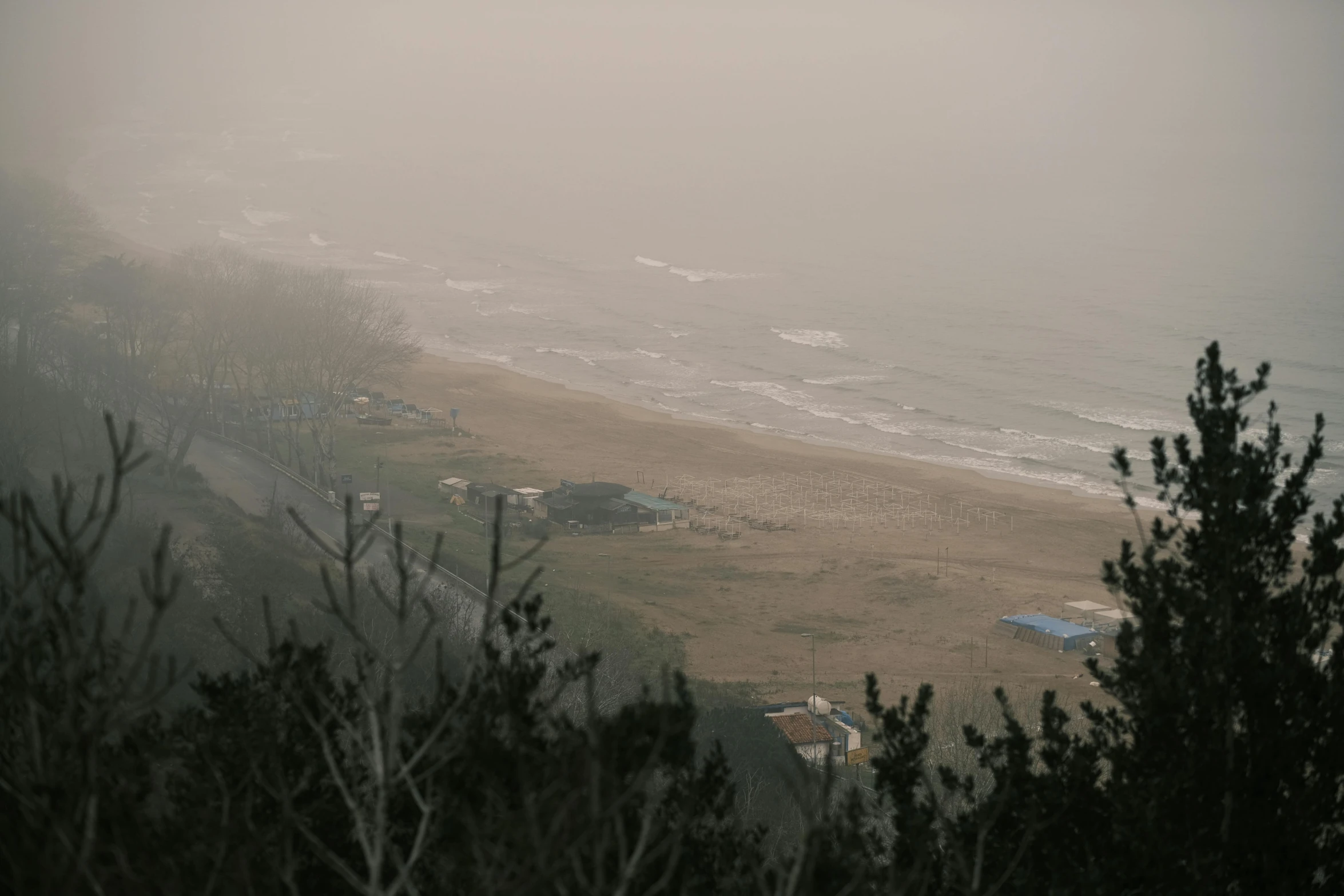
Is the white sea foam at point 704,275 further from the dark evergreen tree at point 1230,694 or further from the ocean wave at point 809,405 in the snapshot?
the dark evergreen tree at point 1230,694

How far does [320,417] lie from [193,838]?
36.3m

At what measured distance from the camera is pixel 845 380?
71312mm

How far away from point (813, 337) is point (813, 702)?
65.9m

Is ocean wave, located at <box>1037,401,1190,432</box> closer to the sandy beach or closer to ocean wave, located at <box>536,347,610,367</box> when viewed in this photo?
the sandy beach

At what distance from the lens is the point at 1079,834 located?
838 cm

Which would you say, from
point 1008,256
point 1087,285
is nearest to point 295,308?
point 1087,285

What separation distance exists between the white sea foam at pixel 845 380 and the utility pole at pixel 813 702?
1651 inches

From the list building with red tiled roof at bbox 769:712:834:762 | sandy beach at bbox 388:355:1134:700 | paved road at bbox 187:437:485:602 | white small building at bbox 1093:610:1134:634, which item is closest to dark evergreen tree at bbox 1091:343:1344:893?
building with red tiled roof at bbox 769:712:834:762

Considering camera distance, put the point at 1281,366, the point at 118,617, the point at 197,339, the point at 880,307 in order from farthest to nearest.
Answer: the point at 880,307 → the point at 1281,366 → the point at 197,339 → the point at 118,617

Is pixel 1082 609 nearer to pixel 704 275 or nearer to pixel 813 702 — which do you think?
pixel 813 702

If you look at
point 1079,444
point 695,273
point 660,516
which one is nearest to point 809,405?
point 1079,444

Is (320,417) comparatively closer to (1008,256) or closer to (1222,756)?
(1222,756)

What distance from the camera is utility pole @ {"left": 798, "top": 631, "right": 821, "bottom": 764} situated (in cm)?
2121

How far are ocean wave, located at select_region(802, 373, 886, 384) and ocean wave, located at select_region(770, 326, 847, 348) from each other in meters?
10.1
